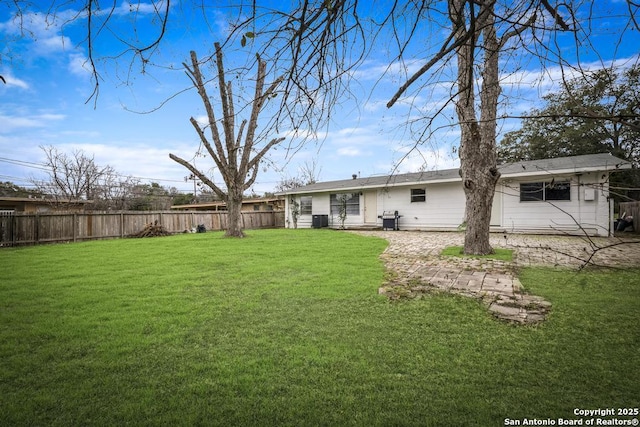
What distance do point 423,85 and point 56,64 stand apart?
8.85ft

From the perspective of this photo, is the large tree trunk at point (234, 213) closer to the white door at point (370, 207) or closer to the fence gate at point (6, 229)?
the white door at point (370, 207)

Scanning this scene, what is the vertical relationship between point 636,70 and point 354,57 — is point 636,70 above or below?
below

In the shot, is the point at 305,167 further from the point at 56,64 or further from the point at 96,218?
the point at 56,64

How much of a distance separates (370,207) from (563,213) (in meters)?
9.08

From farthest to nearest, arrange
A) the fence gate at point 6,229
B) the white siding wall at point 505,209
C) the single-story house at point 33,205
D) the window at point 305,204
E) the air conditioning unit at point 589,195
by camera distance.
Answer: the window at point 305,204 → the single-story house at point 33,205 → the fence gate at point 6,229 → the white siding wall at point 505,209 → the air conditioning unit at point 589,195

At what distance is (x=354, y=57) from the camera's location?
1.88m

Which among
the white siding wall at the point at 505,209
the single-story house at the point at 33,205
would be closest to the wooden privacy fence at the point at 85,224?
the single-story house at the point at 33,205

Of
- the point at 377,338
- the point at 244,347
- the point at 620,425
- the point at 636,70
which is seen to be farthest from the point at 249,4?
the point at 620,425

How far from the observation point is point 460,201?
14859 millimetres

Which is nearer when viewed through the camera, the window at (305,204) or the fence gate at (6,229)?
the fence gate at (6,229)

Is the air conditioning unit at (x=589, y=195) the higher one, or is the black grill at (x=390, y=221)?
the air conditioning unit at (x=589, y=195)

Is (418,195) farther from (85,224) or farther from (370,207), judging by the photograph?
(85,224)

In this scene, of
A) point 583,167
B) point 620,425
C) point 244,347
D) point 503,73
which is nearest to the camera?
point 620,425

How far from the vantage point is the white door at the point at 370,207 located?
17984 mm
